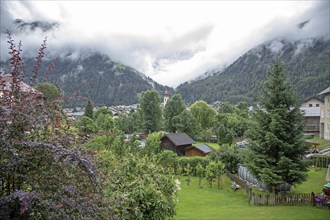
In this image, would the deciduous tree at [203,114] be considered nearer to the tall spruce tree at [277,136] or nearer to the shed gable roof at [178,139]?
the shed gable roof at [178,139]

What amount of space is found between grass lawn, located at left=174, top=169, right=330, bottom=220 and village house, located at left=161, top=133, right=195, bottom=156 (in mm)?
15850

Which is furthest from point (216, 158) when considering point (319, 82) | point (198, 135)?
point (319, 82)

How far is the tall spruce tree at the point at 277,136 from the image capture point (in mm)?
19891

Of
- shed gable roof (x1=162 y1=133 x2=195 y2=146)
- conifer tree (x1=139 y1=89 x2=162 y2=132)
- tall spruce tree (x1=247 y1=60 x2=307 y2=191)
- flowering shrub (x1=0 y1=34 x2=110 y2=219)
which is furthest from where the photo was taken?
conifer tree (x1=139 y1=89 x2=162 y2=132)

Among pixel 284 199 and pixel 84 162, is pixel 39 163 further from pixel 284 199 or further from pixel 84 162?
pixel 284 199

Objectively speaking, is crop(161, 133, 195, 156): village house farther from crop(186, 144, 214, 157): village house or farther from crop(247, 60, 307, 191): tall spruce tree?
crop(247, 60, 307, 191): tall spruce tree

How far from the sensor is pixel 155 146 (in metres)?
37.2

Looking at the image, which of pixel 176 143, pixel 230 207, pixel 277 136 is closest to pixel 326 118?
pixel 176 143

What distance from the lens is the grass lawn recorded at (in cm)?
1658

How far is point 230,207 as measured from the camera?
19703 millimetres

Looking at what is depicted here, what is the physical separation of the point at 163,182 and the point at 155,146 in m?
26.2

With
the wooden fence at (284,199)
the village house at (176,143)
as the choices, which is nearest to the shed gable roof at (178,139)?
the village house at (176,143)

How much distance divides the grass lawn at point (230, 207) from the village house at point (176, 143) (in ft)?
52.0

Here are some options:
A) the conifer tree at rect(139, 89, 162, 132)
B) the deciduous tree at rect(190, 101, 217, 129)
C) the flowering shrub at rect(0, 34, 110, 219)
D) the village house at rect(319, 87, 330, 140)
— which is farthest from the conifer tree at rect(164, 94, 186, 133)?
the flowering shrub at rect(0, 34, 110, 219)
